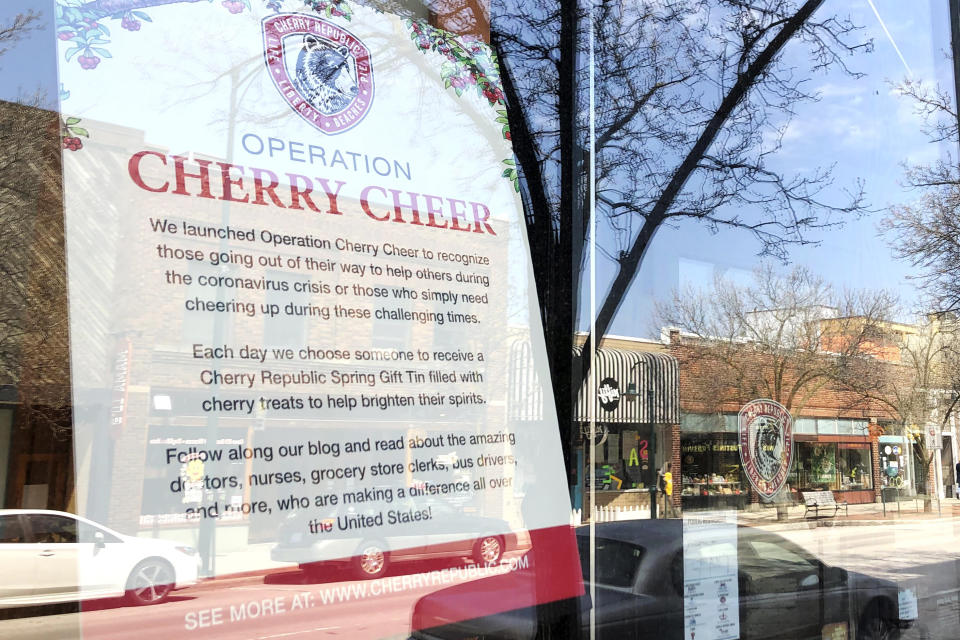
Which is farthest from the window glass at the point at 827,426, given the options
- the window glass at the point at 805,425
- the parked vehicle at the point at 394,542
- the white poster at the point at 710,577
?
the parked vehicle at the point at 394,542

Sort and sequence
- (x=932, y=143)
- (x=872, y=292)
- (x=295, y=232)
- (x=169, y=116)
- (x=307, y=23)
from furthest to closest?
(x=932, y=143), (x=872, y=292), (x=307, y=23), (x=295, y=232), (x=169, y=116)

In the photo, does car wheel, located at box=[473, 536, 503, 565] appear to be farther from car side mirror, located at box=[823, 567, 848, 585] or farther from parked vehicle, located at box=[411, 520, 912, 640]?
car side mirror, located at box=[823, 567, 848, 585]

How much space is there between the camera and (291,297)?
5.63ft

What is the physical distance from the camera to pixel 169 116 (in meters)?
1.65

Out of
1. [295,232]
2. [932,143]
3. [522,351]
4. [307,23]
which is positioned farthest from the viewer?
[932,143]

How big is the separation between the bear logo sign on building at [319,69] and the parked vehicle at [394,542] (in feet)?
3.09

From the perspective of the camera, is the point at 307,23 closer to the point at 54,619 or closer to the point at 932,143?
the point at 54,619

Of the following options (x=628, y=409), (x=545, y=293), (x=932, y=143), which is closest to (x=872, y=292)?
(x=932, y=143)

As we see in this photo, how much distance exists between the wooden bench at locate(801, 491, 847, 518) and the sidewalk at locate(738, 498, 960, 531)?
0.06 ft

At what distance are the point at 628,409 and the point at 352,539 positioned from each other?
3.58ft

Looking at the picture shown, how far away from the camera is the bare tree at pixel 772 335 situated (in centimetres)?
275

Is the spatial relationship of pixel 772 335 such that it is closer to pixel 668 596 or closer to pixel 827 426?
pixel 827 426

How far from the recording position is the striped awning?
7.84 feet

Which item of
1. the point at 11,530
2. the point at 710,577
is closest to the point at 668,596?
the point at 710,577
